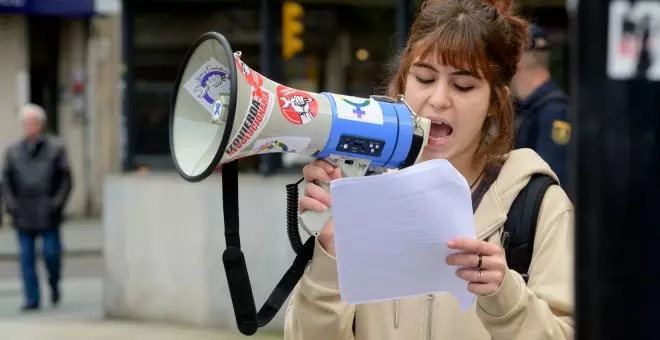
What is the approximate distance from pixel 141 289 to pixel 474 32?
6245 millimetres

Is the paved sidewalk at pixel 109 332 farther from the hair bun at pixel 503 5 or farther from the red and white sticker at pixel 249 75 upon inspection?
the red and white sticker at pixel 249 75

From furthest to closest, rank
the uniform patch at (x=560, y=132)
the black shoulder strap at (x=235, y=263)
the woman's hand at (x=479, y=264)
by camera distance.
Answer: the uniform patch at (x=560, y=132), the black shoulder strap at (x=235, y=263), the woman's hand at (x=479, y=264)

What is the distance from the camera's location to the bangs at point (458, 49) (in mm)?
2168

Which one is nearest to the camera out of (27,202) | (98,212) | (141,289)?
(141,289)

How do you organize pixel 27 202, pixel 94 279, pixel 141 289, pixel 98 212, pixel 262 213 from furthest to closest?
pixel 98 212 < pixel 94 279 < pixel 27 202 < pixel 141 289 < pixel 262 213

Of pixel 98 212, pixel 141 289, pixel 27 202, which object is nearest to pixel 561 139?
pixel 141 289

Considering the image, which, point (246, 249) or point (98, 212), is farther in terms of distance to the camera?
point (98, 212)

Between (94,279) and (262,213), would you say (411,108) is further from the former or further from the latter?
(94,279)

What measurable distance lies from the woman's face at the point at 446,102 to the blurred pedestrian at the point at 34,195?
7.46 meters

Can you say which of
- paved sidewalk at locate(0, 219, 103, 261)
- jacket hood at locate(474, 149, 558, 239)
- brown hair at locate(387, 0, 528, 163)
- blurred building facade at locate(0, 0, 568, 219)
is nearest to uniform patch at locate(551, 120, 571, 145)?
blurred building facade at locate(0, 0, 568, 219)

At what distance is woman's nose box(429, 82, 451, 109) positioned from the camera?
216 cm

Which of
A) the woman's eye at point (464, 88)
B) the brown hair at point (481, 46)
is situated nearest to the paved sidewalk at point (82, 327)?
the brown hair at point (481, 46)

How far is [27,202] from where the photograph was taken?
→ 9.24 m

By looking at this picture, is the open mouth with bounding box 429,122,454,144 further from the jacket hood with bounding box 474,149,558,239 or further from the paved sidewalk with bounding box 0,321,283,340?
the paved sidewalk with bounding box 0,321,283,340
